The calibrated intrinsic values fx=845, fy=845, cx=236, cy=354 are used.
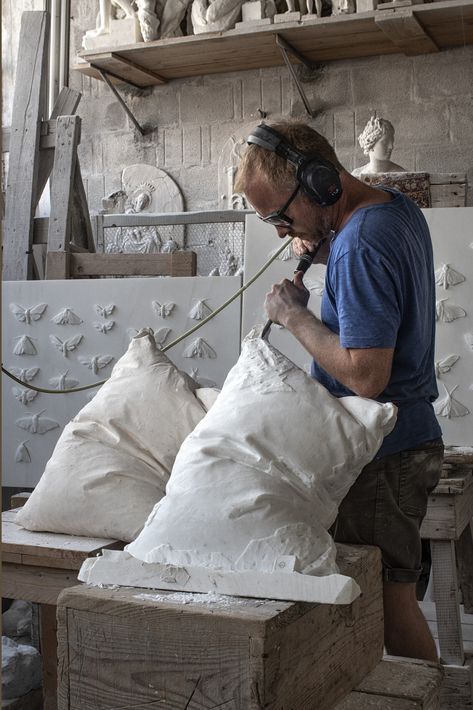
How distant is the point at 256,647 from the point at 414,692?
0.38 m

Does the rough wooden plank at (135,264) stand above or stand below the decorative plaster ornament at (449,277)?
above

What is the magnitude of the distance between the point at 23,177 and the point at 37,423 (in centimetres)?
136

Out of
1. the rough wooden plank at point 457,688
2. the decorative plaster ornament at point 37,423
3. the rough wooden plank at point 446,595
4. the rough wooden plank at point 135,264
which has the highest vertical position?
the rough wooden plank at point 135,264

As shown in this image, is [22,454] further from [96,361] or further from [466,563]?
[466,563]

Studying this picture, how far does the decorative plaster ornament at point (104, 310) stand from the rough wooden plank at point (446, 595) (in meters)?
1.85

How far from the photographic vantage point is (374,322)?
5.26ft

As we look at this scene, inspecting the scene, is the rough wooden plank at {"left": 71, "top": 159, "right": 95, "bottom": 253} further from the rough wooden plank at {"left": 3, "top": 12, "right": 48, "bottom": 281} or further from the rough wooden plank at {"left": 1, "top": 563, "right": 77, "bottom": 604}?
the rough wooden plank at {"left": 1, "top": 563, "right": 77, "bottom": 604}

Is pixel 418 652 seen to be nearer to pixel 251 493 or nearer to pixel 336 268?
pixel 251 493

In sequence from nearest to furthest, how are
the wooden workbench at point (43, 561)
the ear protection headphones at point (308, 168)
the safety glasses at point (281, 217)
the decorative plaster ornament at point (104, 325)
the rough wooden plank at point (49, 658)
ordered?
1. the ear protection headphones at point (308, 168)
2. the safety glasses at point (281, 217)
3. the wooden workbench at point (43, 561)
4. the rough wooden plank at point (49, 658)
5. the decorative plaster ornament at point (104, 325)

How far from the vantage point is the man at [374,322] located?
1625 mm

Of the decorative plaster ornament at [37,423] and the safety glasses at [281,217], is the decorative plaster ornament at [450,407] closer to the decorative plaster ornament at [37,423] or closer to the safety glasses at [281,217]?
the safety glasses at [281,217]

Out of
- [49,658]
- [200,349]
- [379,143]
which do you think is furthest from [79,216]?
[49,658]

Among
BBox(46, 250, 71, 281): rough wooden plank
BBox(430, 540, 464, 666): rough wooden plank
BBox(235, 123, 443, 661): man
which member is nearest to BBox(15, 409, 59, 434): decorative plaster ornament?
BBox(46, 250, 71, 281): rough wooden plank

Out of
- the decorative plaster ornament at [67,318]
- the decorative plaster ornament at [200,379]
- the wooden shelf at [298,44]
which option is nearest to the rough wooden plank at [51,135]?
the decorative plaster ornament at [67,318]
